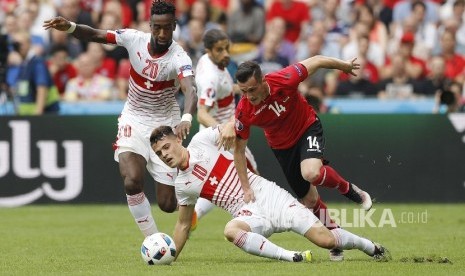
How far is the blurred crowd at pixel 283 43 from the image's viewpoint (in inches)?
843

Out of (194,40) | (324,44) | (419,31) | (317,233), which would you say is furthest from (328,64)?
(419,31)

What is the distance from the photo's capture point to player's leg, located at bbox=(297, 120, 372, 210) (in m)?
11.8

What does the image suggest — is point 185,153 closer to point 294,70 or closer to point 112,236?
point 294,70

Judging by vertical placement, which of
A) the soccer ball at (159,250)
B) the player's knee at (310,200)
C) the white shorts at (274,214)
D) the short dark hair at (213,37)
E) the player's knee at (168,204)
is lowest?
the player's knee at (168,204)

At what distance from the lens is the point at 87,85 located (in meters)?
22.0

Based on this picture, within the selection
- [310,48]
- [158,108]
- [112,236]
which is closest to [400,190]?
[310,48]

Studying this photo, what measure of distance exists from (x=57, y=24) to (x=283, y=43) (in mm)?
11020

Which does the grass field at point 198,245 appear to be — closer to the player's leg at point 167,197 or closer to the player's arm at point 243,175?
the player's leg at point 167,197

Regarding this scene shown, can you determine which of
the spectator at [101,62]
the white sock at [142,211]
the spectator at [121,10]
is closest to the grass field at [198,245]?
the white sock at [142,211]

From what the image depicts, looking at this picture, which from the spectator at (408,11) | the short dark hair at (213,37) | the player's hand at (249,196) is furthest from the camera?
the spectator at (408,11)

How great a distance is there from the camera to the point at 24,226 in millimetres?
16688

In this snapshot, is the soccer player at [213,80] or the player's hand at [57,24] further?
the soccer player at [213,80]

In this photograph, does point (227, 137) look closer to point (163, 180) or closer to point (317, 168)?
point (317, 168)

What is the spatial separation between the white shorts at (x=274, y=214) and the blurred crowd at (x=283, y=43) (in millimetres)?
8520
